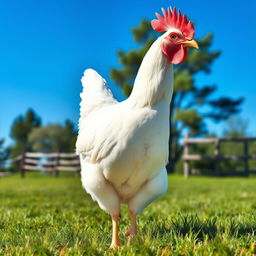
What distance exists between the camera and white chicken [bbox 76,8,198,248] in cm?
261

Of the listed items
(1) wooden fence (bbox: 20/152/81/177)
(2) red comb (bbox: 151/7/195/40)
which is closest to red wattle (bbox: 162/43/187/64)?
(2) red comb (bbox: 151/7/195/40)

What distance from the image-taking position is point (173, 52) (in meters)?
2.83

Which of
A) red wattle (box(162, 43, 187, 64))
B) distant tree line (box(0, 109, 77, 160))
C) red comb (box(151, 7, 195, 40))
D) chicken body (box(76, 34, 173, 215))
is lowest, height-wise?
chicken body (box(76, 34, 173, 215))

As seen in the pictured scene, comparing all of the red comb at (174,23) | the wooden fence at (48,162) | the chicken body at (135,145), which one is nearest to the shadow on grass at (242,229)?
the chicken body at (135,145)

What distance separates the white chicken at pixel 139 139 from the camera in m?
2.61

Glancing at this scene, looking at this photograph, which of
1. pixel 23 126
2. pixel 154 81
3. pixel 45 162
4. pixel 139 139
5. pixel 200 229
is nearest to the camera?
pixel 139 139

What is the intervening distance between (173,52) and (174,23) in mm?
323

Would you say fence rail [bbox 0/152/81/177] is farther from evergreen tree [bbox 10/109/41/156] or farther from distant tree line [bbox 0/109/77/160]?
evergreen tree [bbox 10/109/41/156]

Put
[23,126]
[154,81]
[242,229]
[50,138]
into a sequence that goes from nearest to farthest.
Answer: [154,81] < [242,229] < [50,138] < [23,126]

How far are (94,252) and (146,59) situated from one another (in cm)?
149

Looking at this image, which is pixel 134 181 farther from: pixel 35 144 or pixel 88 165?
pixel 35 144

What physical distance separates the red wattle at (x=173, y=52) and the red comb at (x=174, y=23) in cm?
15

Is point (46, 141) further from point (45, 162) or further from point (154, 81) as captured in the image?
point (154, 81)

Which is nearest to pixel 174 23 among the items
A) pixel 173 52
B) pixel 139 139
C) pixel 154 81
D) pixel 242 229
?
pixel 173 52
